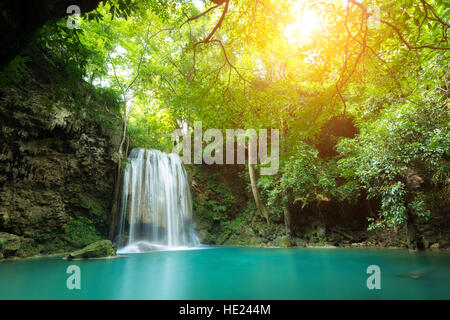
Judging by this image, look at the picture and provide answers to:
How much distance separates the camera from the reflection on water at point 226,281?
396cm

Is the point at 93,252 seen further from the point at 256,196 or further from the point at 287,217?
the point at 287,217

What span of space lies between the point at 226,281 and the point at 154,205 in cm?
869

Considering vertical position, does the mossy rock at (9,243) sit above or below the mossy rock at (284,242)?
above

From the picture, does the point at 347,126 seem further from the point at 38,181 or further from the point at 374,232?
the point at 38,181

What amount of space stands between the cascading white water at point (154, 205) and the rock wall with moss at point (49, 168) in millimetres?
1105

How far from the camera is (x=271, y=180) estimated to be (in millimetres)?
12531

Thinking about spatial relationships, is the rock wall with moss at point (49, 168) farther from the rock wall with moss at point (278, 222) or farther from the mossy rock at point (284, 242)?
the mossy rock at point (284, 242)

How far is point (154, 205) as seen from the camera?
12.8 meters

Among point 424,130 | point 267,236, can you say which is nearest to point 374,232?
point 267,236

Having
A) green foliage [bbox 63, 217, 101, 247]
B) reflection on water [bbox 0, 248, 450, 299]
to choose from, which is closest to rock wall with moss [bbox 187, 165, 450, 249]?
reflection on water [bbox 0, 248, 450, 299]

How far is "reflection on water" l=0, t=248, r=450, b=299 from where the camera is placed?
3.96m

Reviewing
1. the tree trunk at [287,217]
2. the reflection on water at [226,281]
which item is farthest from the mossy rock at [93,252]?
the tree trunk at [287,217]

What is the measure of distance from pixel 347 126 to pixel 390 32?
11152 mm

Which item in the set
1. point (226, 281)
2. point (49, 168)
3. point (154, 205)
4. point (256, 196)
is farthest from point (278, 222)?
point (49, 168)
